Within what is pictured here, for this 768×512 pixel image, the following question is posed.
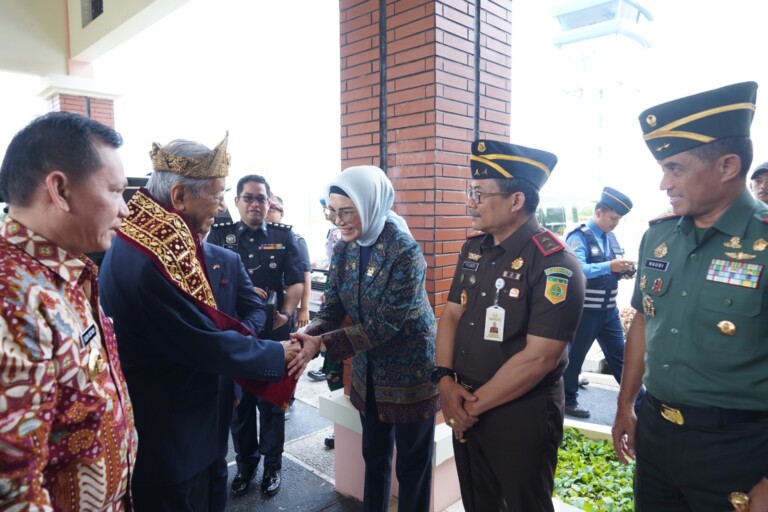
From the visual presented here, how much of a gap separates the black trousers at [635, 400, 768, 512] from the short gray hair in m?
1.98

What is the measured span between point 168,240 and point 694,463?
2.02m

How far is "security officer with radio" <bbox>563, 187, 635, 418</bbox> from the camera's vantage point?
4414 mm

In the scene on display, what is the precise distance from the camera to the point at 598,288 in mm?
4434

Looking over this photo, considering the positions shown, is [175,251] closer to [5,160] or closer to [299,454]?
[5,160]

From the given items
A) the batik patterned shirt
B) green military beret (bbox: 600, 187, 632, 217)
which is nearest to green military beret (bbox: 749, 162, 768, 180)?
green military beret (bbox: 600, 187, 632, 217)

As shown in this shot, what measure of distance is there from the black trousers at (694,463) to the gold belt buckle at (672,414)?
0.02 meters

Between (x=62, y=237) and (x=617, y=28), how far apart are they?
15.4 metres

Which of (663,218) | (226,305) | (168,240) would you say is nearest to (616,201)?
(663,218)

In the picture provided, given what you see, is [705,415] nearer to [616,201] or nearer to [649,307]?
[649,307]

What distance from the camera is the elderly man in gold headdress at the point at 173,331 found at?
165 cm

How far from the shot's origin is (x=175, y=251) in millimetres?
1725

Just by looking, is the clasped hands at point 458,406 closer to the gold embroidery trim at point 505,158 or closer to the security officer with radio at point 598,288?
the gold embroidery trim at point 505,158

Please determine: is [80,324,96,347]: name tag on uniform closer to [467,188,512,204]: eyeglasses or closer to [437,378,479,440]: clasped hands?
[437,378,479,440]: clasped hands

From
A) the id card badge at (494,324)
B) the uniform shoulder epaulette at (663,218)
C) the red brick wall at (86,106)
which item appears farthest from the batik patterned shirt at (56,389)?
the red brick wall at (86,106)
